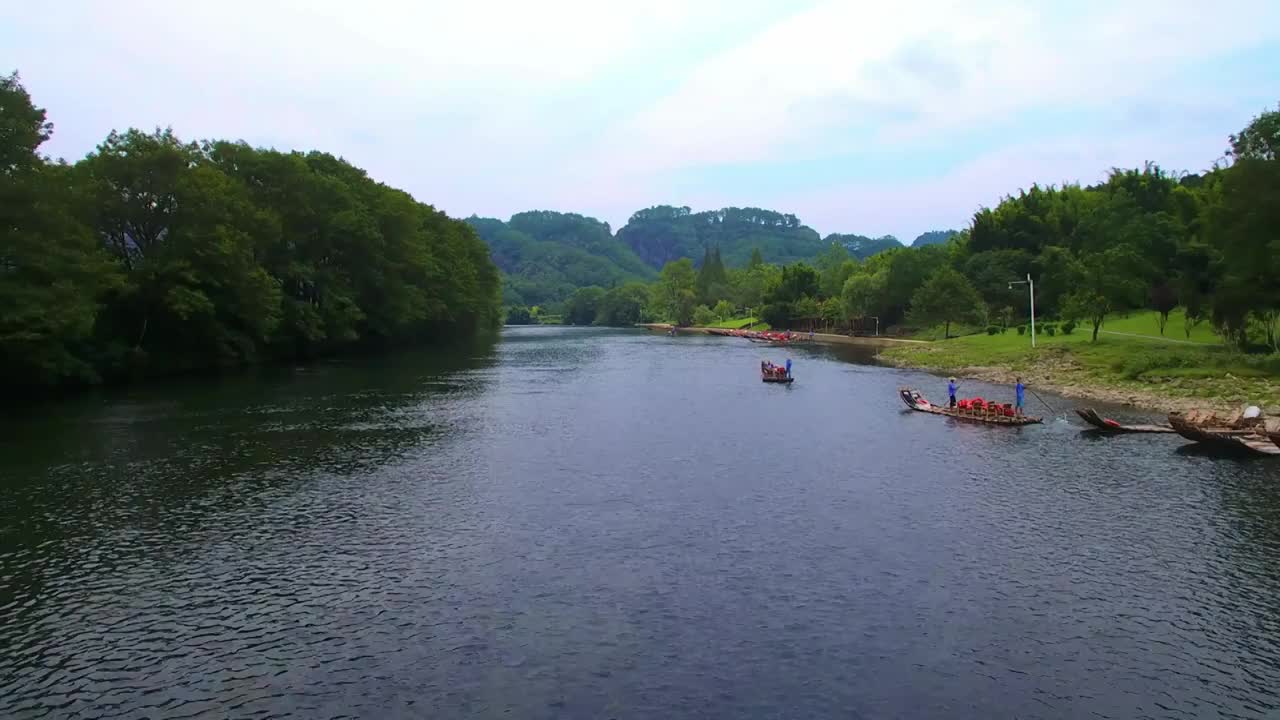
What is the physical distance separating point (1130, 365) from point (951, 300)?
66214 mm

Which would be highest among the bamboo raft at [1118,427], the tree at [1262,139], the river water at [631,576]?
the tree at [1262,139]


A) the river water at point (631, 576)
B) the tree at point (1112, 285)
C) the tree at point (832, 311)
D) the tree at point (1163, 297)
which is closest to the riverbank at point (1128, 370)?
the tree at point (1112, 285)

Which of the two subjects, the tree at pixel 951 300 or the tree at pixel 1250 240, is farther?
the tree at pixel 951 300

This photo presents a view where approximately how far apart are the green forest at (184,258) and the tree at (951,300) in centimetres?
8444

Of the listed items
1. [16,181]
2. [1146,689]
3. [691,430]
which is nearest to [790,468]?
[691,430]

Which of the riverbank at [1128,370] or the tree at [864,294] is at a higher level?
the tree at [864,294]

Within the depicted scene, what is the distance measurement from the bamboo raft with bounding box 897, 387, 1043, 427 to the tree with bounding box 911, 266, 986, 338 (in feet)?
263

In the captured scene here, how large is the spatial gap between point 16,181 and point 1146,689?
68872 millimetres

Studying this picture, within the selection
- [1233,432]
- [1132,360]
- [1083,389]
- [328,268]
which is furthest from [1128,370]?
[328,268]

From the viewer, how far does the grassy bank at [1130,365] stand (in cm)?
5791

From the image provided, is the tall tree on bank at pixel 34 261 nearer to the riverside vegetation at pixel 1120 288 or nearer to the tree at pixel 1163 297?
the riverside vegetation at pixel 1120 288

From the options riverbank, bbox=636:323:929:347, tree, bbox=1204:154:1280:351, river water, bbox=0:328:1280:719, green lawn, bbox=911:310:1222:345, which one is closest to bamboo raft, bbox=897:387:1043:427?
river water, bbox=0:328:1280:719

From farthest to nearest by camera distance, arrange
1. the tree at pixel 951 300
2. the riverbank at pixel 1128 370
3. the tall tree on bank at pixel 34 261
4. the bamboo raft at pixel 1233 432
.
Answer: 1. the tree at pixel 951 300
2. the riverbank at pixel 1128 370
3. the tall tree on bank at pixel 34 261
4. the bamboo raft at pixel 1233 432

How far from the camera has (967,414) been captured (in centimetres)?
5422
